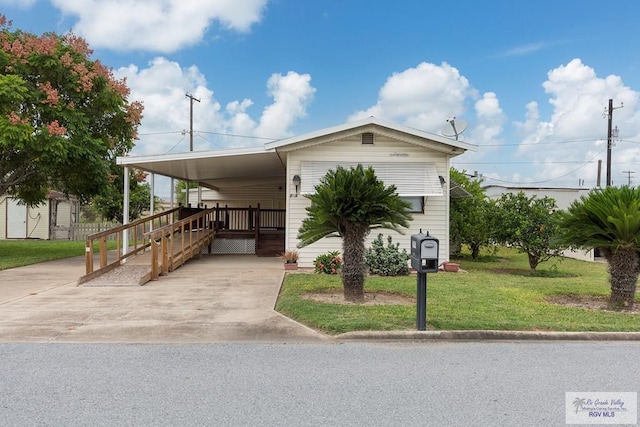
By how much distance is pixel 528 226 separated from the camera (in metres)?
12.0

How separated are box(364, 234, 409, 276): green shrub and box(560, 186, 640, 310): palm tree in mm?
4064

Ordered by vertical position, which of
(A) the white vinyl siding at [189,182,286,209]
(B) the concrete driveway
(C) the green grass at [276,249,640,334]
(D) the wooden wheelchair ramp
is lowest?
(B) the concrete driveway

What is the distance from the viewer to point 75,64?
571 inches

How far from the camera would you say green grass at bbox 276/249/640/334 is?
19.8 ft

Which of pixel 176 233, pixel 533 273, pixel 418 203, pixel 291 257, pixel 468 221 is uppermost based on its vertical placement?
pixel 418 203

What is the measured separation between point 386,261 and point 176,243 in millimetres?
6745

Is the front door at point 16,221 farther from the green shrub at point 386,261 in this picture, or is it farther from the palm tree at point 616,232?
the palm tree at point 616,232

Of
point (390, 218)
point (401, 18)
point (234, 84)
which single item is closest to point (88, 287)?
point (390, 218)

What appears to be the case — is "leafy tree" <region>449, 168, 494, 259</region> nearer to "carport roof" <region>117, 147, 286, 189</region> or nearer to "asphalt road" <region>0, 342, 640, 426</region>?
"carport roof" <region>117, 147, 286, 189</region>

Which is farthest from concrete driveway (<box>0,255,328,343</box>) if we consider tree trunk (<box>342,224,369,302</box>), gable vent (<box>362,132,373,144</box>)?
gable vent (<box>362,132,373,144</box>)

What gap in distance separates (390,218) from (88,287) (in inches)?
235

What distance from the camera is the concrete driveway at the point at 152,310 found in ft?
19.1

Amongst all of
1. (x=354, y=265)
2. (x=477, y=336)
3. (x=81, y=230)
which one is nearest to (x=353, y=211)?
(x=354, y=265)

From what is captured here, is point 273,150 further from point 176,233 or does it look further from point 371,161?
point 176,233
